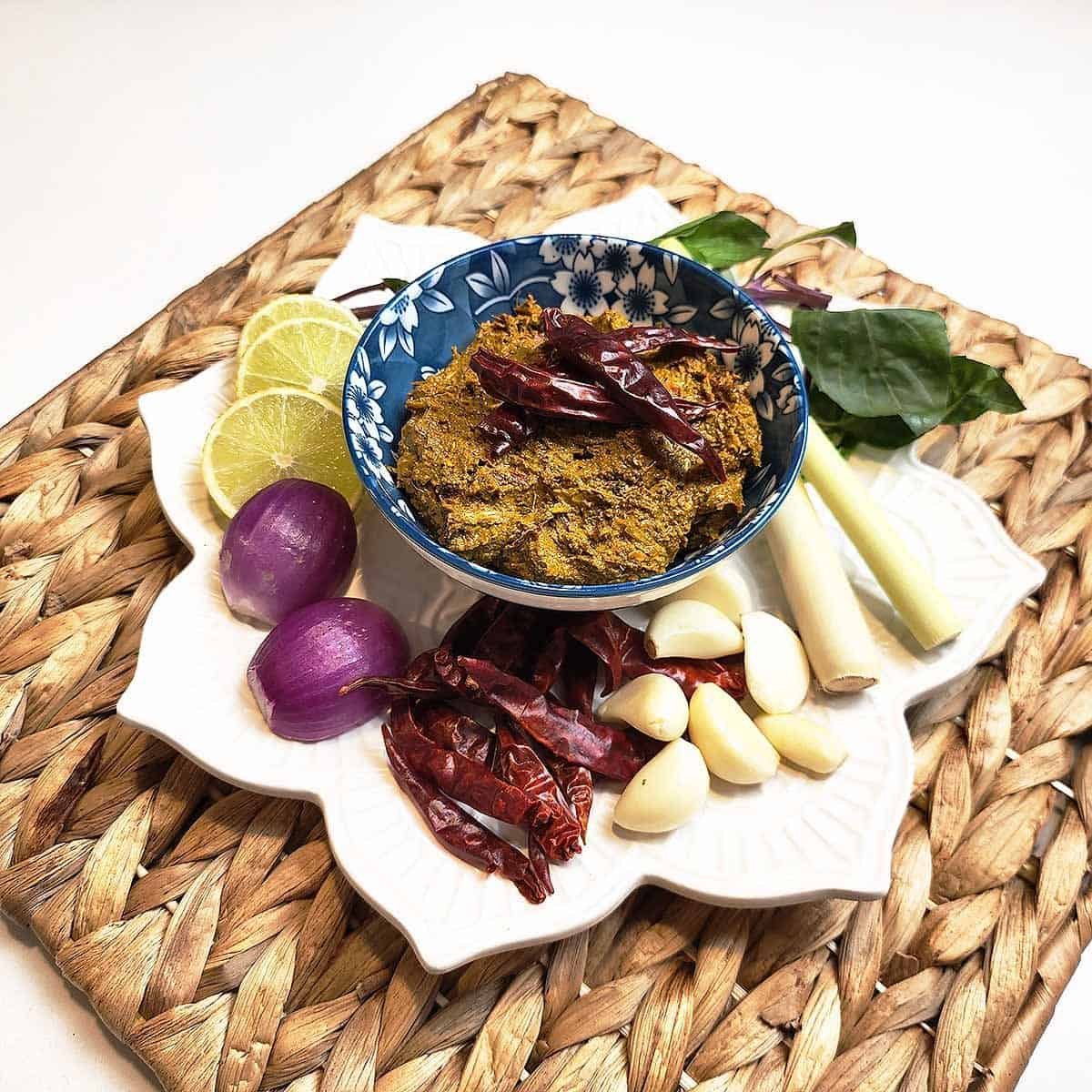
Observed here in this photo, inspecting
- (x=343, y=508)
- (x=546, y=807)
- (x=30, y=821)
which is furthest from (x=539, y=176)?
(x=30, y=821)

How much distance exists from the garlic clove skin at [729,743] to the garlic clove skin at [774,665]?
0.07m

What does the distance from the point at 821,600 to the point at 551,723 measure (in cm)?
64

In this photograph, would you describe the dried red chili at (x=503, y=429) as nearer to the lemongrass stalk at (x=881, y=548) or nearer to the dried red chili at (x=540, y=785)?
the dried red chili at (x=540, y=785)

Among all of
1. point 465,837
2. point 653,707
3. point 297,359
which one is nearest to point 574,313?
point 297,359

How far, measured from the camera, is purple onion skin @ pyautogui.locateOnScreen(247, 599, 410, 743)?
2047 mm

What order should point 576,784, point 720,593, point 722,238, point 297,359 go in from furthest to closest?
point 722,238, point 297,359, point 720,593, point 576,784

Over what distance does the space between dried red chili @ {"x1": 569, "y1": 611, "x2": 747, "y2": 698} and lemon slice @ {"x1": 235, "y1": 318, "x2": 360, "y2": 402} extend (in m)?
0.88

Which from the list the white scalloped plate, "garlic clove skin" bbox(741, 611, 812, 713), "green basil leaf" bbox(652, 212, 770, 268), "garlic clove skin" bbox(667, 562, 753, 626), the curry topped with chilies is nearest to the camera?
the white scalloped plate

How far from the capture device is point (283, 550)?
2197 mm

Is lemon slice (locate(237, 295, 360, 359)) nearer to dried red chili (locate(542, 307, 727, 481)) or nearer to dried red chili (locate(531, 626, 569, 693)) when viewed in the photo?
dried red chili (locate(542, 307, 727, 481))

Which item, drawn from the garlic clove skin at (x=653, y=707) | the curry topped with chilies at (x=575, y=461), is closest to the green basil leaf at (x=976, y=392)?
the curry topped with chilies at (x=575, y=461)

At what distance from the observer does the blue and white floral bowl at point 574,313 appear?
6.50 feet

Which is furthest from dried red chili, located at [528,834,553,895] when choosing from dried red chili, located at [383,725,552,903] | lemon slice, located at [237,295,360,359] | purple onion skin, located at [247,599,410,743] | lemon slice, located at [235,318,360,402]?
lemon slice, located at [237,295,360,359]

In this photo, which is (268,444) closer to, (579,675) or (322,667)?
(322,667)
